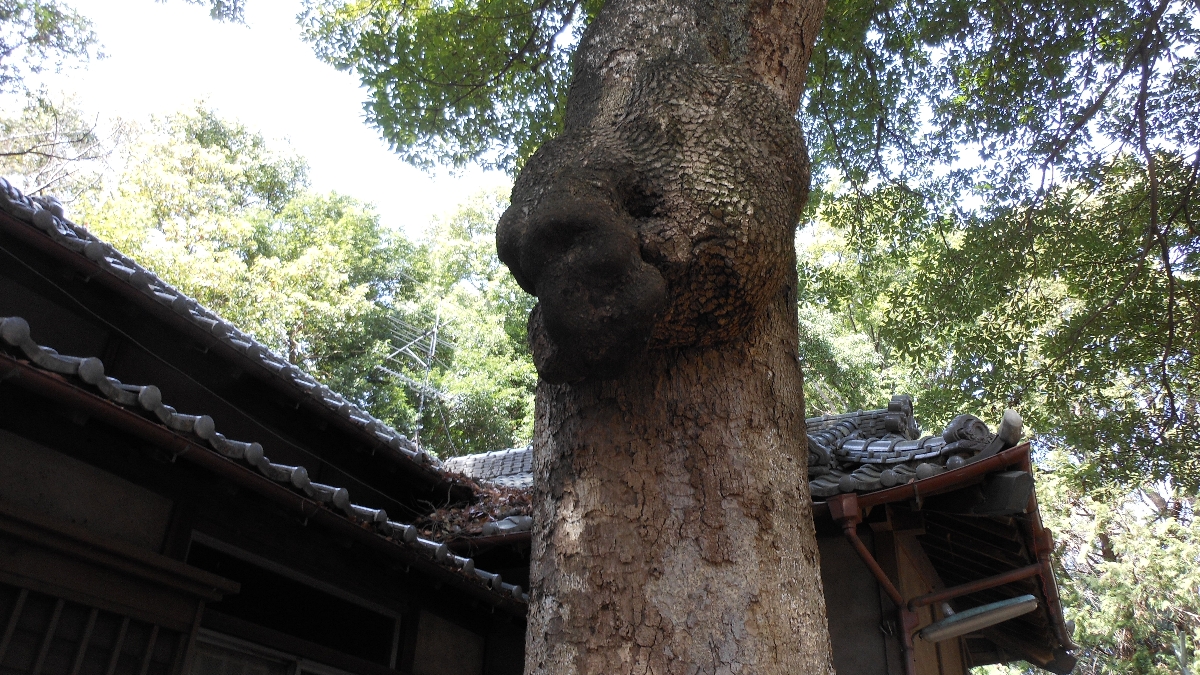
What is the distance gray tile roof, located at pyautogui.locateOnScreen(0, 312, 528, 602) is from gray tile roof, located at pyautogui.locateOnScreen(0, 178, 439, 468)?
99 cm

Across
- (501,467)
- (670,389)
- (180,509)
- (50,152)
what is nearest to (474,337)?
(501,467)

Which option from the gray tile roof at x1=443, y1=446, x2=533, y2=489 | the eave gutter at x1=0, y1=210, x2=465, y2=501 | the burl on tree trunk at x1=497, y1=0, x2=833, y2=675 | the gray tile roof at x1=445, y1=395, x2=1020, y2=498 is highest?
the gray tile roof at x1=443, y1=446, x2=533, y2=489

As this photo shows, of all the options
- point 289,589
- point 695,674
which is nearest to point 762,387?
point 695,674

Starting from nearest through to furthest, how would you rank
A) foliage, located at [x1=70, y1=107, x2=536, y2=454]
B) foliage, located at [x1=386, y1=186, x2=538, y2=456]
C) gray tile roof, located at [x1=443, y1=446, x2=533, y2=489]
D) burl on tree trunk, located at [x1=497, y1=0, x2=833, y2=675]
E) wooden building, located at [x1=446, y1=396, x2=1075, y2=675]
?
burl on tree trunk, located at [x1=497, y1=0, x2=833, y2=675] < wooden building, located at [x1=446, y1=396, x2=1075, y2=675] < gray tile roof, located at [x1=443, y1=446, x2=533, y2=489] < foliage, located at [x1=70, y1=107, x2=536, y2=454] < foliage, located at [x1=386, y1=186, x2=538, y2=456]

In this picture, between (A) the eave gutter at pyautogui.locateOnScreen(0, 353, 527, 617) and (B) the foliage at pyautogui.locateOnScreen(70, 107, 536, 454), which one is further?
(B) the foliage at pyautogui.locateOnScreen(70, 107, 536, 454)

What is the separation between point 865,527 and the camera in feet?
18.5

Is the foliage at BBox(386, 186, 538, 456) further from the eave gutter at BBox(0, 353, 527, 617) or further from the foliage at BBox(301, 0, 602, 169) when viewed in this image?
the eave gutter at BBox(0, 353, 527, 617)

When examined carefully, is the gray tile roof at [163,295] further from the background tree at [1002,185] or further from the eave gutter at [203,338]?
the background tree at [1002,185]

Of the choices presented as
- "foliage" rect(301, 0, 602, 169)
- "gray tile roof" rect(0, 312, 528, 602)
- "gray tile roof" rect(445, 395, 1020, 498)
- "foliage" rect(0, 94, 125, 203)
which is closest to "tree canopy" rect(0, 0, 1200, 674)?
"foliage" rect(301, 0, 602, 169)

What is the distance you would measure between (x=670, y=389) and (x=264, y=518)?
309 centimetres

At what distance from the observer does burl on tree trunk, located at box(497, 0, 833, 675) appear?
2193 mm

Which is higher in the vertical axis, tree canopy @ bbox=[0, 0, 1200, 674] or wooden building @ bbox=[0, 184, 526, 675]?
tree canopy @ bbox=[0, 0, 1200, 674]

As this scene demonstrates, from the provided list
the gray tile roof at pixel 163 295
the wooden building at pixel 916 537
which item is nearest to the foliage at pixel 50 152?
the gray tile roof at pixel 163 295

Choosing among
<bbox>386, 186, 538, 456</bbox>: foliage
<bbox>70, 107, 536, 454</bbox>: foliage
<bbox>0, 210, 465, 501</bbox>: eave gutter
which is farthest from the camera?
<bbox>386, 186, 538, 456</bbox>: foliage
